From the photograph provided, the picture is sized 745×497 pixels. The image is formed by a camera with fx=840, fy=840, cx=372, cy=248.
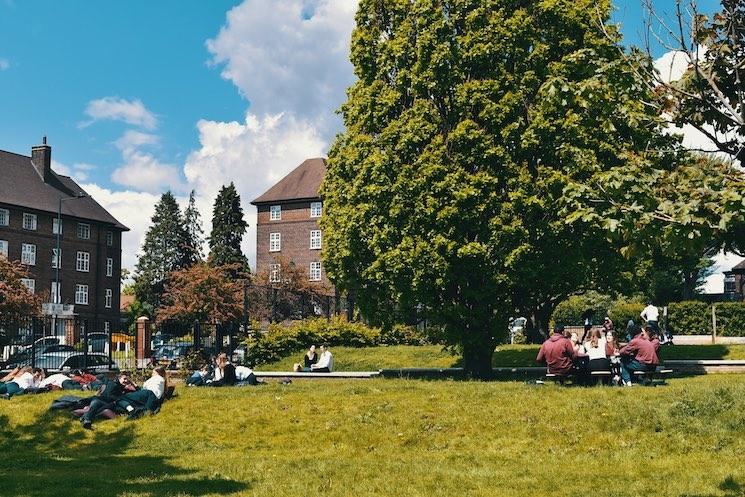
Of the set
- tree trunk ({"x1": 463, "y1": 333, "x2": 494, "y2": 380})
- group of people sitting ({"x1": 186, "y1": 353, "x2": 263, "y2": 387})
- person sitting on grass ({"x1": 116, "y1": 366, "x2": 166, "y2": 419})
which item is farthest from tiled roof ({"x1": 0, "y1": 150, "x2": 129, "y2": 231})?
person sitting on grass ({"x1": 116, "y1": 366, "x2": 166, "y2": 419})

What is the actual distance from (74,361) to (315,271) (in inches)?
1917

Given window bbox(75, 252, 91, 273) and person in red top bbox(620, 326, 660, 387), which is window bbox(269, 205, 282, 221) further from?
person in red top bbox(620, 326, 660, 387)

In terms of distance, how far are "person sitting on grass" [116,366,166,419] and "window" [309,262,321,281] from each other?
195 ft

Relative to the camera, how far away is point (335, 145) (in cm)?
2842

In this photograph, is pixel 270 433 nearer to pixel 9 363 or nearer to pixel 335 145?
pixel 335 145

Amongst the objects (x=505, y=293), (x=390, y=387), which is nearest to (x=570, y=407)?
(x=390, y=387)

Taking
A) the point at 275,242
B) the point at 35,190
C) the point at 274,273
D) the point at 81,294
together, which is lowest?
the point at 81,294

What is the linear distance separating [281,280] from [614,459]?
58.4m

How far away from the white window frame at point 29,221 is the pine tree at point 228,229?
16.6 m

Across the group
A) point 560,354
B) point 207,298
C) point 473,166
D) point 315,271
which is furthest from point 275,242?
point 560,354

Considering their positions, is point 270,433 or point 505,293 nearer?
point 270,433

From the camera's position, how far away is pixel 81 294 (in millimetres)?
82938

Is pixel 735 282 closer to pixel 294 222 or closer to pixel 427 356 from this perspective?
pixel 294 222

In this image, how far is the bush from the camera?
4403cm
